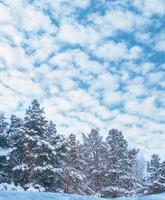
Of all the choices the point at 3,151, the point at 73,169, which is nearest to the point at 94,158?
the point at 73,169

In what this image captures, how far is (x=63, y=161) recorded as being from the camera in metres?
40.8

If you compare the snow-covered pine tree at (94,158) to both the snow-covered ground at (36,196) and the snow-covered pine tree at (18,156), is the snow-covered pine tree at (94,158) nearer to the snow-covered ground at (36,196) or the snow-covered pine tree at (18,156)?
the snow-covered pine tree at (18,156)

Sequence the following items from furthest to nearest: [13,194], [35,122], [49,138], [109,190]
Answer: [109,190] → [49,138] → [35,122] → [13,194]

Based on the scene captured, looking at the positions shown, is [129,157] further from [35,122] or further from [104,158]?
[35,122]

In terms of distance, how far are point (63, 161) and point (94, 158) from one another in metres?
7.65

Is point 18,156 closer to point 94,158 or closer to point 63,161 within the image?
point 63,161

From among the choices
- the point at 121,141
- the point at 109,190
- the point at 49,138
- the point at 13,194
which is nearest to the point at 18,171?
the point at 49,138

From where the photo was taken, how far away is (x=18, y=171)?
104 ft

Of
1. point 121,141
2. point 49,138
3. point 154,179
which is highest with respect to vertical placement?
point 121,141

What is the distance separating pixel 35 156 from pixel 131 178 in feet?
60.1

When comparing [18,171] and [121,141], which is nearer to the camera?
[18,171]

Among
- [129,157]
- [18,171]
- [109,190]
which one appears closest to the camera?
[18,171]

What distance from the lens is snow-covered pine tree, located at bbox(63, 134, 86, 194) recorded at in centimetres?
4025

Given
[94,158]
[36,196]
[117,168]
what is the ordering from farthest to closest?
1. [94,158]
2. [117,168]
3. [36,196]
